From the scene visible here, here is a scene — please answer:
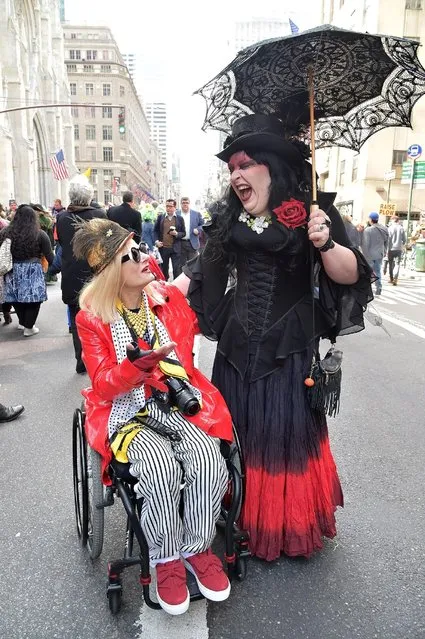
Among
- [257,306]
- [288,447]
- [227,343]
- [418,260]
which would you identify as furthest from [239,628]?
[418,260]

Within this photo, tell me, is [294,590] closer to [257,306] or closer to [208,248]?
[257,306]

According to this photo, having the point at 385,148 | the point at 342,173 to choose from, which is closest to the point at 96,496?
the point at 385,148

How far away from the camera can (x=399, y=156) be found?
29.9 meters

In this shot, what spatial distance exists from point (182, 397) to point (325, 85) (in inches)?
61.8

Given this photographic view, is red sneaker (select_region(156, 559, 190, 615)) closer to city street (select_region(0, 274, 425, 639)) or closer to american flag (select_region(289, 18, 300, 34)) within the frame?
city street (select_region(0, 274, 425, 639))

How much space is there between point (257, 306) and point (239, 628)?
4.50 ft

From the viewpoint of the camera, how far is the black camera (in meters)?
2.09

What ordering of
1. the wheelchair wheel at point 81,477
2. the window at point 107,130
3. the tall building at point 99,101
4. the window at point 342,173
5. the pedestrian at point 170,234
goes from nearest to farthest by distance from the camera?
the wheelchair wheel at point 81,477 → the pedestrian at point 170,234 → the window at point 342,173 → the tall building at point 99,101 → the window at point 107,130

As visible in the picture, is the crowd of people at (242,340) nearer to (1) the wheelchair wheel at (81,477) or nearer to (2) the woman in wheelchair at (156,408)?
(2) the woman in wheelchair at (156,408)

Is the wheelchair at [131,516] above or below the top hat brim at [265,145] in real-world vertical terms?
below

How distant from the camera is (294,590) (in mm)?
2252

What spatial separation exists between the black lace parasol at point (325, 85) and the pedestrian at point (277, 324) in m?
0.17

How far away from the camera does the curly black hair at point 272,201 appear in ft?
7.42

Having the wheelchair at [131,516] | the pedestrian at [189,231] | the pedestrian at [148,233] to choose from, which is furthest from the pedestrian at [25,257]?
the wheelchair at [131,516]
